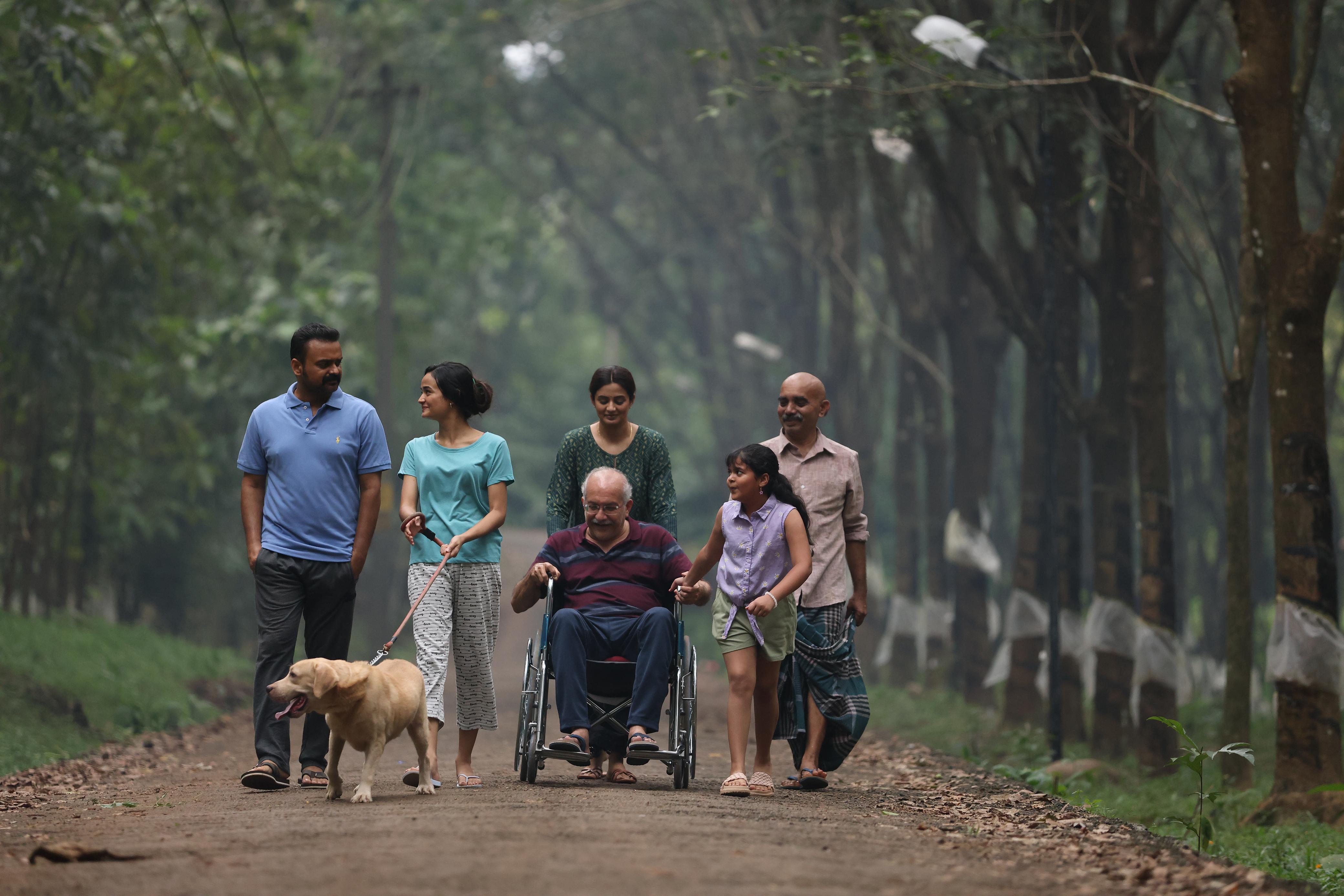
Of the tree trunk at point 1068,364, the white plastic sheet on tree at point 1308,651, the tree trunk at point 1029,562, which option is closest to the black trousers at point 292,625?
the white plastic sheet on tree at point 1308,651

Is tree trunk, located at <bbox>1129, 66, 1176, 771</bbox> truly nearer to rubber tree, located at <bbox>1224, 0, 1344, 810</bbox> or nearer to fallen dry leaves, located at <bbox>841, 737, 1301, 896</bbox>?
rubber tree, located at <bbox>1224, 0, 1344, 810</bbox>

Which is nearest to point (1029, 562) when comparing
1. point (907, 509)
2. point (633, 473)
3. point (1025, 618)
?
point (1025, 618)

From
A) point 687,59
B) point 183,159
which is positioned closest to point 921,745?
point 183,159

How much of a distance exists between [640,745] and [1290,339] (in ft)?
16.9

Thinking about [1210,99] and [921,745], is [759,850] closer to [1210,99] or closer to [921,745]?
[921,745]

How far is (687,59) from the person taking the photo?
26.7m

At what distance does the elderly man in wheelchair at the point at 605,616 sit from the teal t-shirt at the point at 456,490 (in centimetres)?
35

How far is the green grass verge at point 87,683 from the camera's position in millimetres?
11805

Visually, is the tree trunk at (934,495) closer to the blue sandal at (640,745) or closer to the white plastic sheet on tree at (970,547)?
the white plastic sheet on tree at (970,547)

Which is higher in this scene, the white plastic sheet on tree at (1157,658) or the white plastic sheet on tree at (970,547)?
the white plastic sheet on tree at (970,547)

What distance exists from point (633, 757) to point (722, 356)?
26896mm

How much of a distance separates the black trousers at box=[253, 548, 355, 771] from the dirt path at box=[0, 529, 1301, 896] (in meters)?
0.39

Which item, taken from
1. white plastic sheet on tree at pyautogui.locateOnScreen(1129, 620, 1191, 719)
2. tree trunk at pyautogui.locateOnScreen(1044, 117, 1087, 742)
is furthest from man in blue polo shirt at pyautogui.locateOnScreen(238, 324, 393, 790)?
tree trunk at pyautogui.locateOnScreen(1044, 117, 1087, 742)

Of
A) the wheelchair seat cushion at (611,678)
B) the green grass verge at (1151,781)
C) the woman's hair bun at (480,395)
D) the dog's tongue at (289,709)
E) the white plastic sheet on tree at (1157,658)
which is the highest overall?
the woman's hair bun at (480,395)
